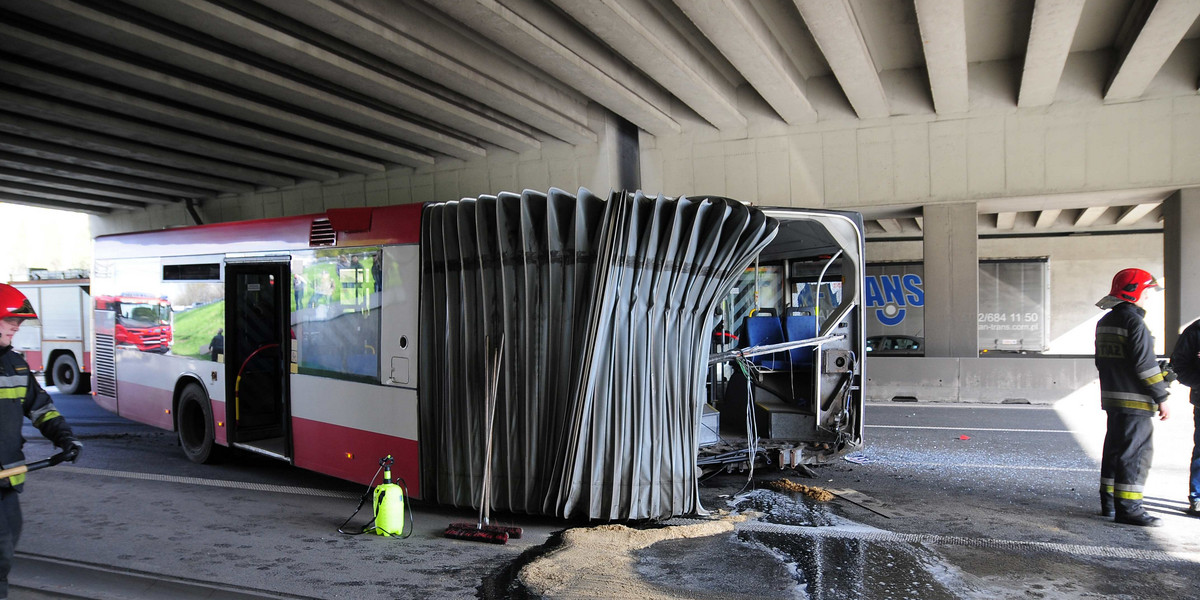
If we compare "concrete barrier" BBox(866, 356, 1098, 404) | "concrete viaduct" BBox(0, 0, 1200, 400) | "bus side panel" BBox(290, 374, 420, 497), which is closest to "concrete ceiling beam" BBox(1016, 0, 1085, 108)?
Answer: "concrete viaduct" BBox(0, 0, 1200, 400)

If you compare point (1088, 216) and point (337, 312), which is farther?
point (1088, 216)

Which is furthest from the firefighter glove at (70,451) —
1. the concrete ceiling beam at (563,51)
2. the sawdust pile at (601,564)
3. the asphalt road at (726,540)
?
the concrete ceiling beam at (563,51)

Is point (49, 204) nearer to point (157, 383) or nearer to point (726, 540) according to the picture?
point (157, 383)

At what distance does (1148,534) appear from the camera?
18.1 feet

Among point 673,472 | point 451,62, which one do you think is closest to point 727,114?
point 451,62

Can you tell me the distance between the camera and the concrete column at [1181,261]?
516 inches

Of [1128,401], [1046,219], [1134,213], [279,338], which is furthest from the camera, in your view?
[1046,219]

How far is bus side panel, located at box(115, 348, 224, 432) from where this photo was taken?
26.7 ft

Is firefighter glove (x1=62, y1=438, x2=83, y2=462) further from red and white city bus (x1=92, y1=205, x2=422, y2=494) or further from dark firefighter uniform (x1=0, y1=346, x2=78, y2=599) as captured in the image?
red and white city bus (x1=92, y1=205, x2=422, y2=494)

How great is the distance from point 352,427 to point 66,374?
1359 cm

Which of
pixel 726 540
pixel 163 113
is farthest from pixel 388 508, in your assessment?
pixel 163 113

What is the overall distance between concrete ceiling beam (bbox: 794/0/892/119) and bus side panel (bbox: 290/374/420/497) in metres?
7.44

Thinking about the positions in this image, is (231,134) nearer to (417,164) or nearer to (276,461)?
(417,164)

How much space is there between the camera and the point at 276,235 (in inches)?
299
